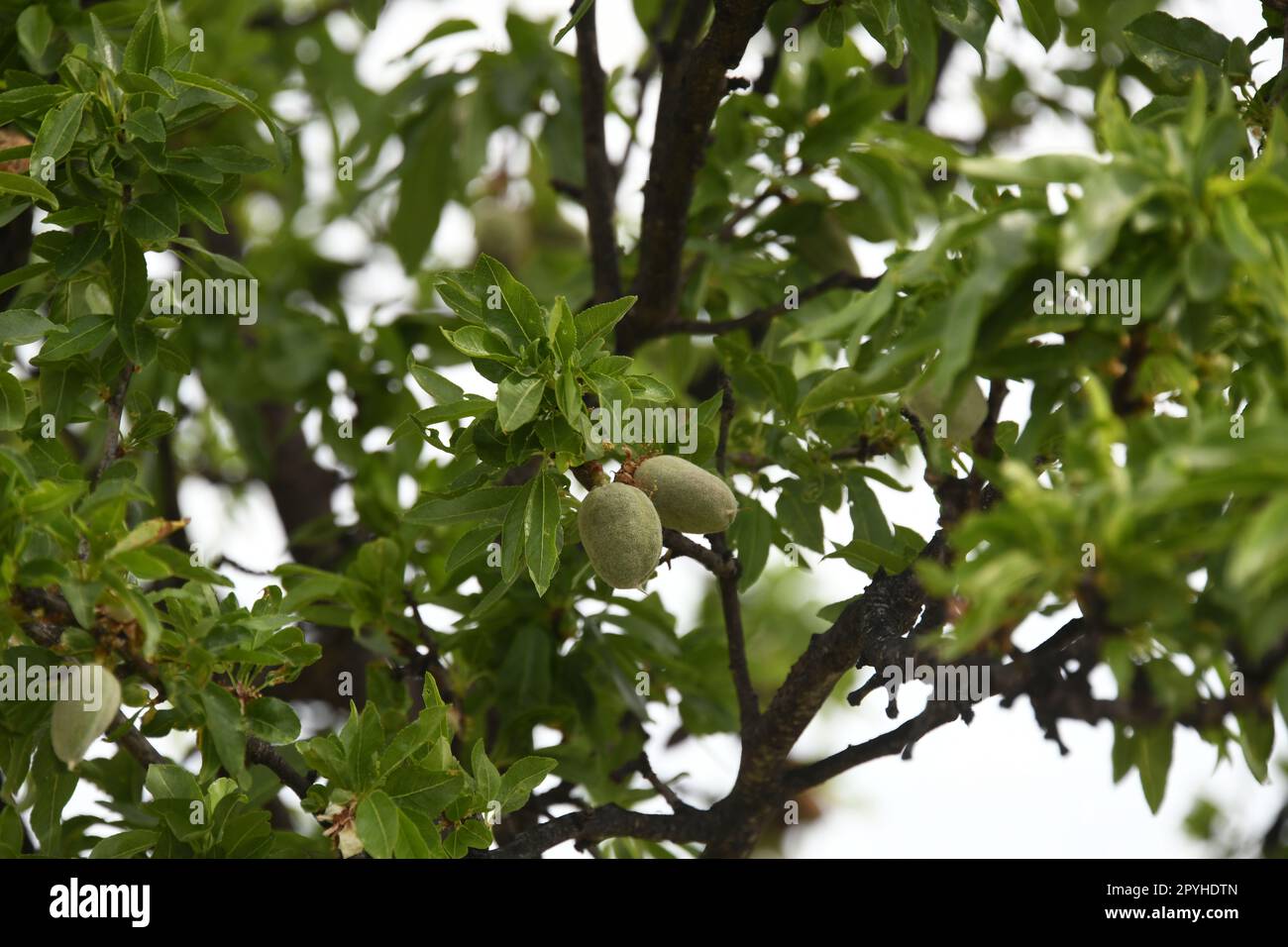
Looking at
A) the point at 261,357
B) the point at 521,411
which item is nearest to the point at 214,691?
the point at 521,411

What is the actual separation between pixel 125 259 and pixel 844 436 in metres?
1.25

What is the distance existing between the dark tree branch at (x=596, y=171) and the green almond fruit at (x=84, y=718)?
1586mm

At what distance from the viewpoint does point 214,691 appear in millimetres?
1941

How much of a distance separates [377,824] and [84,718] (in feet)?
1.33

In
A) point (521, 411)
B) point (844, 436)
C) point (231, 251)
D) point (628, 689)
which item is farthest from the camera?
point (231, 251)

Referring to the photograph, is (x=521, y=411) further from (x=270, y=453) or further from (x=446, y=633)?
(x=270, y=453)

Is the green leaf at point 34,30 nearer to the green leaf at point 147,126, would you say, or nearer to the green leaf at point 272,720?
the green leaf at point 147,126

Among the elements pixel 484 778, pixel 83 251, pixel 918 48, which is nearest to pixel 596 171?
pixel 918 48

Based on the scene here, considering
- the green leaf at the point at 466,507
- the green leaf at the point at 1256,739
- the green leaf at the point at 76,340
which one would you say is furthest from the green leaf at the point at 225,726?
the green leaf at the point at 1256,739

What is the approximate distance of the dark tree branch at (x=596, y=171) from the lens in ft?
10.5

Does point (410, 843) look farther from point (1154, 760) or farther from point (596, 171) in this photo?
point (596, 171)

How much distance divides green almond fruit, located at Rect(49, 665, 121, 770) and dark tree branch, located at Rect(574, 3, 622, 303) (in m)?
1.59

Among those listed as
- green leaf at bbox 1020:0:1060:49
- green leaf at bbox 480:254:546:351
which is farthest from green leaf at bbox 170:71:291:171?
green leaf at bbox 1020:0:1060:49
